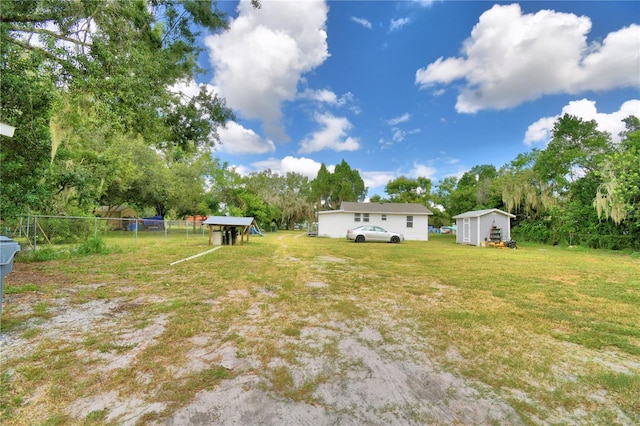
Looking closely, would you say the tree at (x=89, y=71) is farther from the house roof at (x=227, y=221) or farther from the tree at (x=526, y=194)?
the tree at (x=526, y=194)

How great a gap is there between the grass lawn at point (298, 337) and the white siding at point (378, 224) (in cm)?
1665

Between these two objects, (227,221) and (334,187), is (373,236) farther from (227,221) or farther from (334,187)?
(334,187)

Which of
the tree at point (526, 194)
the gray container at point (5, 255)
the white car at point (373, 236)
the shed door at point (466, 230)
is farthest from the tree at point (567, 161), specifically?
the gray container at point (5, 255)

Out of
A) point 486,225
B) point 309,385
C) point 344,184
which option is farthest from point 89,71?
point 344,184

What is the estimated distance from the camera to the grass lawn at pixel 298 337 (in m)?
2.03

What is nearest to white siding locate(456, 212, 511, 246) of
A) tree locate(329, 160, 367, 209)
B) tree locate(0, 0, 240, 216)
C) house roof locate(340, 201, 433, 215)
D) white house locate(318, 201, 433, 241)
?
white house locate(318, 201, 433, 241)

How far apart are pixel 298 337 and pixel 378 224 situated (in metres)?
20.9

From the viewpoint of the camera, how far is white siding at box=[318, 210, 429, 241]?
75.2 ft

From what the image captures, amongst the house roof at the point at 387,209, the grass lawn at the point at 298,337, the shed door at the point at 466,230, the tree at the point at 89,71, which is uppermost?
the tree at the point at 89,71

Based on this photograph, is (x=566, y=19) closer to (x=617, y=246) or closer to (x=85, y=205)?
(x=617, y=246)

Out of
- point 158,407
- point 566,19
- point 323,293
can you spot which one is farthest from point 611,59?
point 158,407

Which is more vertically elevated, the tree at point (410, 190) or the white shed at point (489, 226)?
→ the tree at point (410, 190)

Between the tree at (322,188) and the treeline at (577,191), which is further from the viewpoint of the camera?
the tree at (322,188)

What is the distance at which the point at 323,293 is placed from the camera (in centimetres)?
511
